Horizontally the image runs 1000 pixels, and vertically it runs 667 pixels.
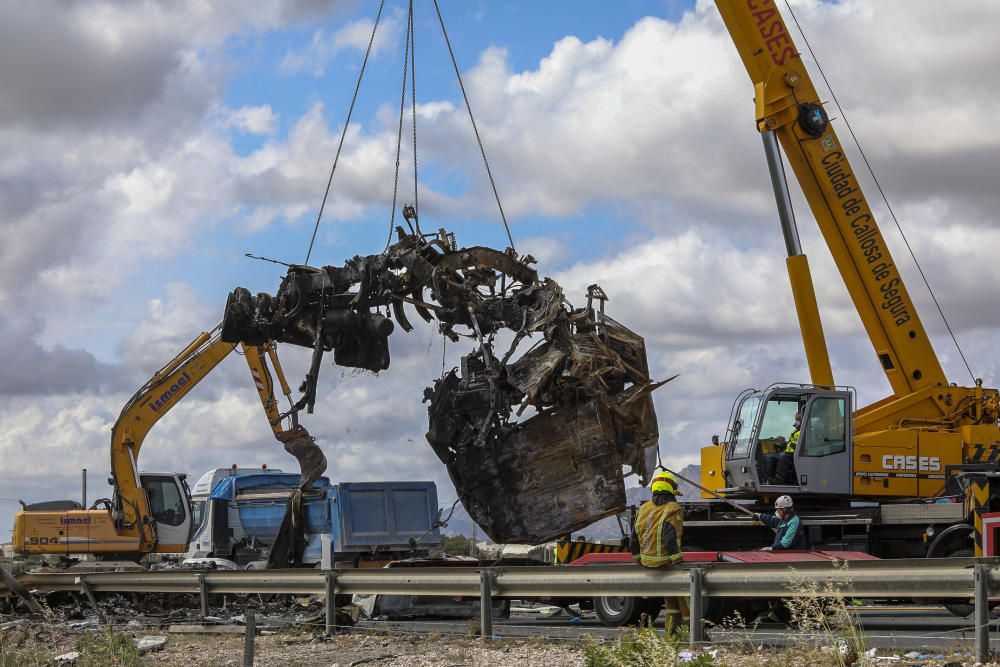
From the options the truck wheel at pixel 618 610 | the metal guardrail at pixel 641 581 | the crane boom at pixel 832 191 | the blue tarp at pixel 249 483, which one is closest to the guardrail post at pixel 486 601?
the metal guardrail at pixel 641 581

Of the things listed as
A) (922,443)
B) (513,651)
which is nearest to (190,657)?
(513,651)

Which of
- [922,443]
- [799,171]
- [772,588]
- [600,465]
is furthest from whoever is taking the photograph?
[799,171]

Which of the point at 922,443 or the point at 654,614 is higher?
the point at 922,443

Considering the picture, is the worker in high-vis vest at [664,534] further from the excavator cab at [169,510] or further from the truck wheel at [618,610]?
the excavator cab at [169,510]

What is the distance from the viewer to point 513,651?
10789 mm

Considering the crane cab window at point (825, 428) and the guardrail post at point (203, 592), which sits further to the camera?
the crane cab window at point (825, 428)

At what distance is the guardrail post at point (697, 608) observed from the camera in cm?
981

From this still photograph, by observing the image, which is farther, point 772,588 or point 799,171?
point 799,171

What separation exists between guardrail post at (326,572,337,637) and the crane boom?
31.9 ft

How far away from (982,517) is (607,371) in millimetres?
5117

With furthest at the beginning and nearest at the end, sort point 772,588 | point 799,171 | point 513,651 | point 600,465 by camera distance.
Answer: point 799,171, point 600,465, point 513,651, point 772,588

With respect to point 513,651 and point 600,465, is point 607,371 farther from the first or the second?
point 513,651

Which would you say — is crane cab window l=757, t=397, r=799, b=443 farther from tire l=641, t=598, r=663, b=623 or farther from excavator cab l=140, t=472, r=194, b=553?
excavator cab l=140, t=472, r=194, b=553

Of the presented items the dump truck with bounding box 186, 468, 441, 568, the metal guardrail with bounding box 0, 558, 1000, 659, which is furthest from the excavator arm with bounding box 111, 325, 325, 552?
the metal guardrail with bounding box 0, 558, 1000, 659
